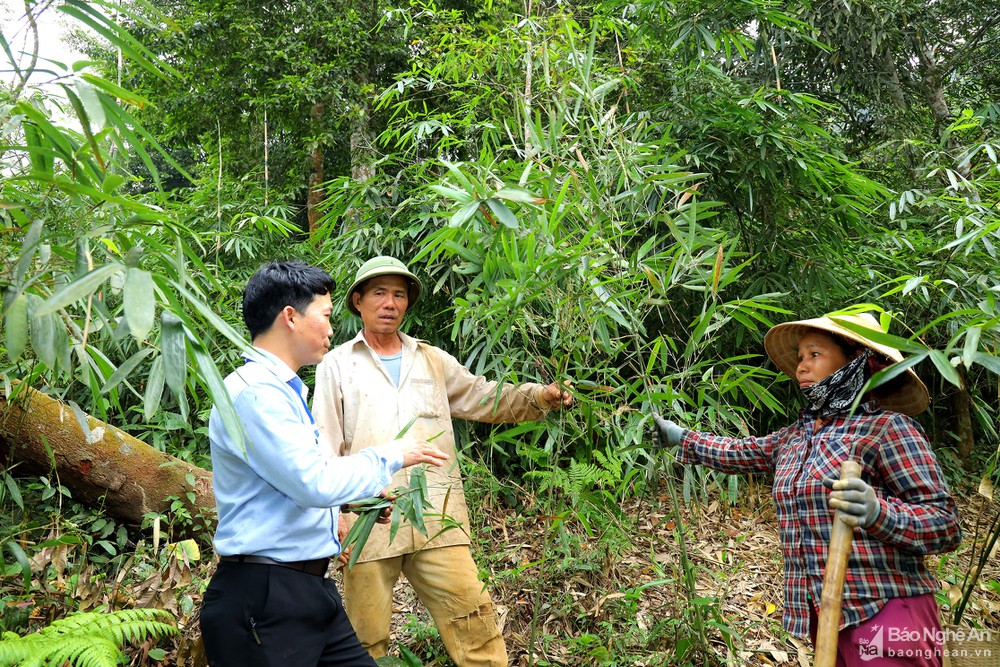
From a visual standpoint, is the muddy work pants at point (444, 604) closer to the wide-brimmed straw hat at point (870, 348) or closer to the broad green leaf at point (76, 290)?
the wide-brimmed straw hat at point (870, 348)

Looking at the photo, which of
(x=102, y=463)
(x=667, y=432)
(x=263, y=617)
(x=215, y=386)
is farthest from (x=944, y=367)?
(x=102, y=463)

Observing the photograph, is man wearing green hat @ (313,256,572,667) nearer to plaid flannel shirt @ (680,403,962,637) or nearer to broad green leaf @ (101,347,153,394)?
plaid flannel shirt @ (680,403,962,637)

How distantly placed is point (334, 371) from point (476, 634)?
0.96 metres

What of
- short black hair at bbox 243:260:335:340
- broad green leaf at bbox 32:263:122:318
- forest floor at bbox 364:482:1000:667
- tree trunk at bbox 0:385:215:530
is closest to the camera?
broad green leaf at bbox 32:263:122:318

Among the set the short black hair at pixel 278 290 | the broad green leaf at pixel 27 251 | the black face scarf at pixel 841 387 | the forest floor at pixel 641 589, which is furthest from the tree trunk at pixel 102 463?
the black face scarf at pixel 841 387

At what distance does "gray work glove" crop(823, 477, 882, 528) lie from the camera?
1.55m

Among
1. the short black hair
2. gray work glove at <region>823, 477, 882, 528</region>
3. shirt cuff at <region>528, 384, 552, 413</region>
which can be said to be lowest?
gray work glove at <region>823, 477, 882, 528</region>

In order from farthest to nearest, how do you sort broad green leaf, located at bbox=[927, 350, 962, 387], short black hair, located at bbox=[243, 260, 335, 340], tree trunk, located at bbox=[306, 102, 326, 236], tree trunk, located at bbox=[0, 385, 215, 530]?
tree trunk, located at bbox=[306, 102, 326, 236] < tree trunk, located at bbox=[0, 385, 215, 530] < short black hair, located at bbox=[243, 260, 335, 340] < broad green leaf, located at bbox=[927, 350, 962, 387]

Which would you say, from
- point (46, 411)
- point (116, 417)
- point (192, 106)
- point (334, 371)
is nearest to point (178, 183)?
point (192, 106)

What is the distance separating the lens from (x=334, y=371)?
2.42 m

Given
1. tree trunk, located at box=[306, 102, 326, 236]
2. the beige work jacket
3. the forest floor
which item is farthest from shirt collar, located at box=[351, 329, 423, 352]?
tree trunk, located at box=[306, 102, 326, 236]

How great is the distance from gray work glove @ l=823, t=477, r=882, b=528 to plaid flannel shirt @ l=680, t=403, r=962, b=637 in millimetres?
34

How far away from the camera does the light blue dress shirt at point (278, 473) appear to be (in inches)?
62.3

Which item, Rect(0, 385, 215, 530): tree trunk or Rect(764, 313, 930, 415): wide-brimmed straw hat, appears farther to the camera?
Rect(0, 385, 215, 530): tree trunk
